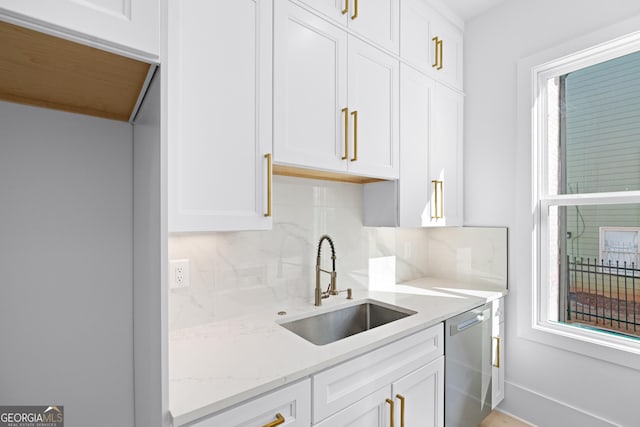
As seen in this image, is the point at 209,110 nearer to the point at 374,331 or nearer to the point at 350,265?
the point at 374,331

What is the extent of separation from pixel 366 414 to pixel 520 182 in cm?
174

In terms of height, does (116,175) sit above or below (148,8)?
below

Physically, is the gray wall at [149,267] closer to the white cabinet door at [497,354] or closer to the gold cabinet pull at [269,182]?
the gold cabinet pull at [269,182]

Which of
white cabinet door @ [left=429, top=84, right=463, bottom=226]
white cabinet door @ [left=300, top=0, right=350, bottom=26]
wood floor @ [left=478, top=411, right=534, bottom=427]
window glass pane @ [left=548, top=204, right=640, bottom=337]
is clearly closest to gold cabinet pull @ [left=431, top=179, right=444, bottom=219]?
white cabinet door @ [left=429, top=84, right=463, bottom=226]

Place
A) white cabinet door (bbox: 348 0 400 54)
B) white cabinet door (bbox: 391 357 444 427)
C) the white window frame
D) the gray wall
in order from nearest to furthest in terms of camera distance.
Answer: the gray wall → white cabinet door (bbox: 391 357 444 427) → white cabinet door (bbox: 348 0 400 54) → the white window frame

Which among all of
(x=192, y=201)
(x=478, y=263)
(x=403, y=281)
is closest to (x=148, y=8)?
(x=192, y=201)

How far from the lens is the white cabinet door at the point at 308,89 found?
135 centimetres

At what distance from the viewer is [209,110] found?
1.14 m

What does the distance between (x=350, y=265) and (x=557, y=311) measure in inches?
52.8

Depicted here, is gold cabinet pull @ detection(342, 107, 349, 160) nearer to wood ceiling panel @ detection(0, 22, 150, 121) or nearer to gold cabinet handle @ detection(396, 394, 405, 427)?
wood ceiling panel @ detection(0, 22, 150, 121)

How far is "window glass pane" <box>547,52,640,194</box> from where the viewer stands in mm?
1780

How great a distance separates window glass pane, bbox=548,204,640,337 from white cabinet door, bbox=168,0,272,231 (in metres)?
1.88

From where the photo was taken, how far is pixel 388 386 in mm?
1355

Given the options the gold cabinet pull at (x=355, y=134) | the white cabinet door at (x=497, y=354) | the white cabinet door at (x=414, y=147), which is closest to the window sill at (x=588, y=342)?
the white cabinet door at (x=497, y=354)
